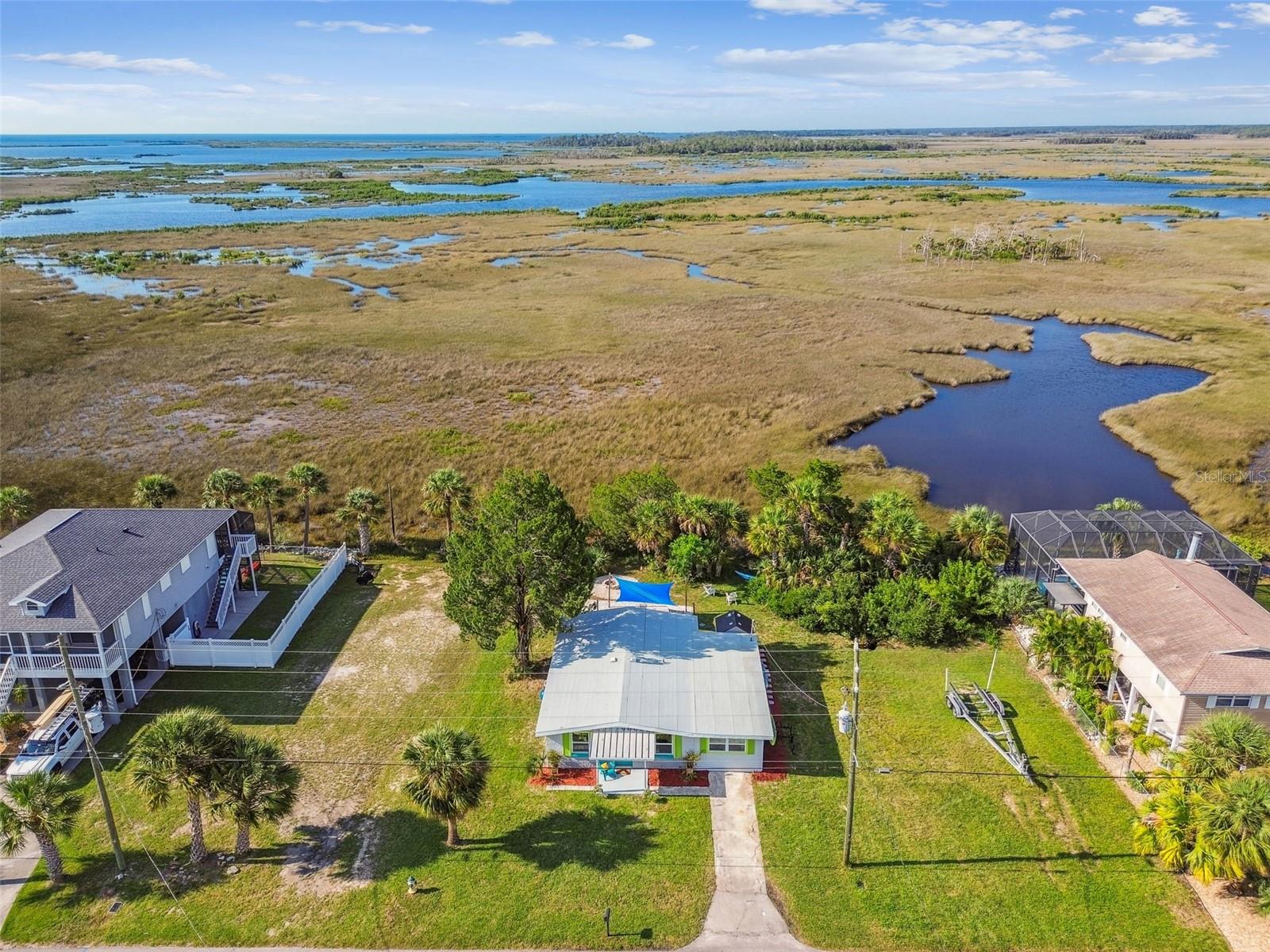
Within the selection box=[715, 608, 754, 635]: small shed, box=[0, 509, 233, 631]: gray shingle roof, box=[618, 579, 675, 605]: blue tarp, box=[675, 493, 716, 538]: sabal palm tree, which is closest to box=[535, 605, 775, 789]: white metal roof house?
box=[715, 608, 754, 635]: small shed

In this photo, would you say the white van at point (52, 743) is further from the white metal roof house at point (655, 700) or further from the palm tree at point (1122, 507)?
the palm tree at point (1122, 507)

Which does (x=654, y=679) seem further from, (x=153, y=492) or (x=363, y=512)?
(x=153, y=492)

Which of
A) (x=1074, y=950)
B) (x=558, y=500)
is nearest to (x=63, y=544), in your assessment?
(x=558, y=500)

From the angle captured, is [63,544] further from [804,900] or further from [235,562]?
[804,900]

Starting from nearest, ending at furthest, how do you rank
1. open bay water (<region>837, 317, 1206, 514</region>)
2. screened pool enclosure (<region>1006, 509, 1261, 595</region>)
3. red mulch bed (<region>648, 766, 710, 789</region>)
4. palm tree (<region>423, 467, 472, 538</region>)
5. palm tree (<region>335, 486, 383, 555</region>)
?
red mulch bed (<region>648, 766, 710, 789</region>) < screened pool enclosure (<region>1006, 509, 1261, 595</region>) < palm tree (<region>423, 467, 472, 538</region>) < palm tree (<region>335, 486, 383, 555</region>) < open bay water (<region>837, 317, 1206, 514</region>)

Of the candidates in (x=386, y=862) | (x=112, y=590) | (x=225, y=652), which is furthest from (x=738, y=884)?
(x=112, y=590)

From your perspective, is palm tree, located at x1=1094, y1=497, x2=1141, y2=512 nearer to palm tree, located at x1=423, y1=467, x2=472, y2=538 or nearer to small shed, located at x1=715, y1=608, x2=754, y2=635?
small shed, located at x1=715, y1=608, x2=754, y2=635
